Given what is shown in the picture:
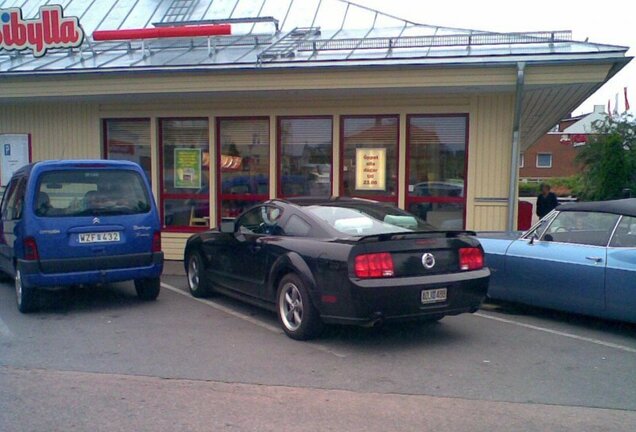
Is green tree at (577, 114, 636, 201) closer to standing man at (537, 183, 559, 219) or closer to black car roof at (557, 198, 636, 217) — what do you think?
standing man at (537, 183, 559, 219)

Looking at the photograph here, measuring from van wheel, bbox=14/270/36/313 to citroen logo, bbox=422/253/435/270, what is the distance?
16.2ft

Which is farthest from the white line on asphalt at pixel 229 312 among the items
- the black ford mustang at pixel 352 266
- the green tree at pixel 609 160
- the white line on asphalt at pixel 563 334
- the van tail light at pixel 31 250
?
the green tree at pixel 609 160

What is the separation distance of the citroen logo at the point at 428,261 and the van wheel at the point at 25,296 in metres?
4.94

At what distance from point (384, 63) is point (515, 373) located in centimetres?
607

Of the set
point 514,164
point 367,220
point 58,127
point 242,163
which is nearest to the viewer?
point 367,220

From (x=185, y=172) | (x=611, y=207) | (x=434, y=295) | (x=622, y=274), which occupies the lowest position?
(x=434, y=295)

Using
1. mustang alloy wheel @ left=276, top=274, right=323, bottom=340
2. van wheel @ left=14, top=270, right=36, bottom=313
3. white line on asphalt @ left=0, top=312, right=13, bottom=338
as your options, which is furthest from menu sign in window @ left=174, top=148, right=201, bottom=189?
mustang alloy wheel @ left=276, top=274, right=323, bottom=340

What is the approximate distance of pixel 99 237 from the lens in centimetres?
820

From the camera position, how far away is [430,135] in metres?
11.4

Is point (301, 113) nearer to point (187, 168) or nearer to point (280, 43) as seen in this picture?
point (280, 43)

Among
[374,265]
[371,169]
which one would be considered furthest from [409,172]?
[374,265]

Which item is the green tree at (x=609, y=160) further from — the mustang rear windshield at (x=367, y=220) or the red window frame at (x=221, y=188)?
the mustang rear windshield at (x=367, y=220)

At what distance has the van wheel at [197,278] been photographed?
9055 mm

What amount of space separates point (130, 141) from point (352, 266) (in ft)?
26.8
